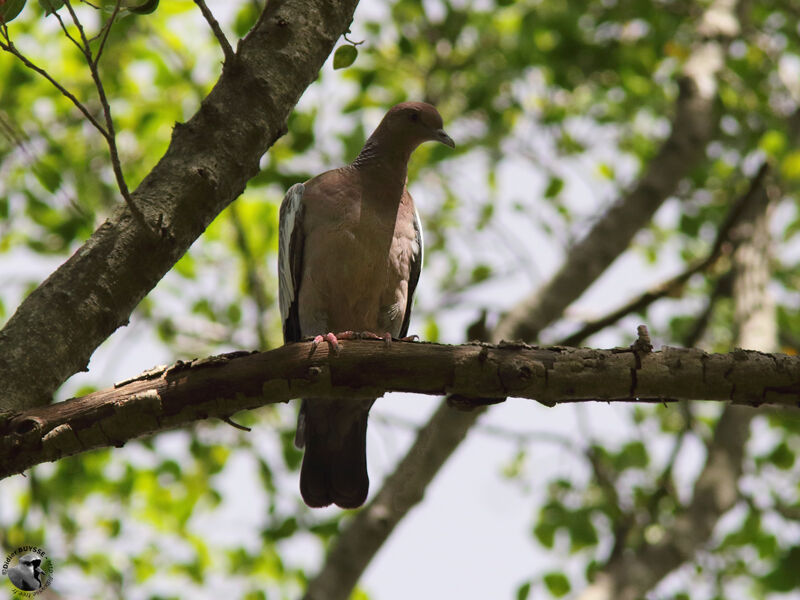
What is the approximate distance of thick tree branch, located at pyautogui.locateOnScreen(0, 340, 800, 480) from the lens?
2549mm

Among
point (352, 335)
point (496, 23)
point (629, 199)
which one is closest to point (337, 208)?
point (352, 335)

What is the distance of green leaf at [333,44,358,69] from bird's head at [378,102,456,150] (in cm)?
174

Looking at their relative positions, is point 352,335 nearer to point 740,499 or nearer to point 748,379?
point 748,379

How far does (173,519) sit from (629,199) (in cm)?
425

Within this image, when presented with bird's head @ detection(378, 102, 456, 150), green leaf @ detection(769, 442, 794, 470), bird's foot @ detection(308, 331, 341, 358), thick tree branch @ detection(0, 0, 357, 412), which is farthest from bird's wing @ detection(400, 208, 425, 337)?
green leaf @ detection(769, 442, 794, 470)

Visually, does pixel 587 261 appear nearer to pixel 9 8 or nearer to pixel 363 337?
pixel 363 337

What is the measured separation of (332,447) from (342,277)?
906 millimetres

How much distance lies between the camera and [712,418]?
8359mm

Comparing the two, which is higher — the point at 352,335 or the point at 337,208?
the point at 337,208

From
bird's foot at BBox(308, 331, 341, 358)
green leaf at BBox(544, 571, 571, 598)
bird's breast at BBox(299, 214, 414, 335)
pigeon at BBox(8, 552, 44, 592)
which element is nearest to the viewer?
bird's foot at BBox(308, 331, 341, 358)

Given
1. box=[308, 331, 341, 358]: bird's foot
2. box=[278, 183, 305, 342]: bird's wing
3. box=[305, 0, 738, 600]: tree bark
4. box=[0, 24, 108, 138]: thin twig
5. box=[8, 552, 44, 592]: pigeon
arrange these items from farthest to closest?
box=[305, 0, 738, 600]: tree bark, box=[278, 183, 305, 342]: bird's wing, box=[8, 552, 44, 592]: pigeon, box=[308, 331, 341, 358]: bird's foot, box=[0, 24, 108, 138]: thin twig

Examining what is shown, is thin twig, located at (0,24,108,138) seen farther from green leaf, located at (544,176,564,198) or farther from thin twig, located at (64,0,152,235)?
green leaf, located at (544,176,564,198)

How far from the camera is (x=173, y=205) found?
269 cm

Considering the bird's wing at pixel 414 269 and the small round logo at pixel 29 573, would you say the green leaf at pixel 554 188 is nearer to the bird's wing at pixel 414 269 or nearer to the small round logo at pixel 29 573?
the bird's wing at pixel 414 269
